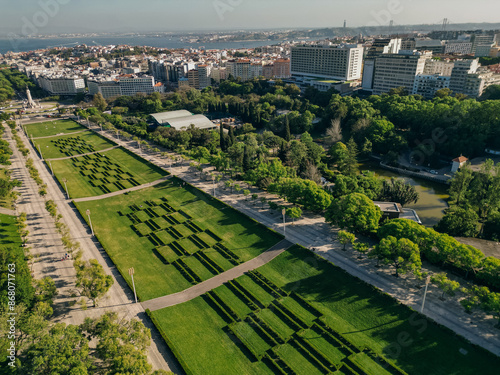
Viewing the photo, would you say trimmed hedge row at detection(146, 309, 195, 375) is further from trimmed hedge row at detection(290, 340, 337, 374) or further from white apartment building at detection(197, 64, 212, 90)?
white apartment building at detection(197, 64, 212, 90)

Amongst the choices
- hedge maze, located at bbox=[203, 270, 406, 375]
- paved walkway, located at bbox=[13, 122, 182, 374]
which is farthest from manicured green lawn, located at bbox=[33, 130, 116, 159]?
hedge maze, located at bbox=[203, 270, 406, 375]

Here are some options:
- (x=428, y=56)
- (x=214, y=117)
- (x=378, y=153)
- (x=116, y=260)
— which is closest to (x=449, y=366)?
(x=116, y=260)

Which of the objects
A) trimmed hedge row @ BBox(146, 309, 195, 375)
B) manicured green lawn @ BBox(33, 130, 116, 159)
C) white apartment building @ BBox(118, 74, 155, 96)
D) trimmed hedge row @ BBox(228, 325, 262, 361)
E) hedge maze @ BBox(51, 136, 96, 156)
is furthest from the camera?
white apartment building @ BBox(118, 74, 155, 96)

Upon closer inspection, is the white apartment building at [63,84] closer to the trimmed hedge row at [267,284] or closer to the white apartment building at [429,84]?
the white apartment building at [429,84]

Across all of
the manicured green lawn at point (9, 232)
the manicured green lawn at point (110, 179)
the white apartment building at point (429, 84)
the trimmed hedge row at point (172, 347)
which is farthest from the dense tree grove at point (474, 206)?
the white apartment building at point (429, 84)

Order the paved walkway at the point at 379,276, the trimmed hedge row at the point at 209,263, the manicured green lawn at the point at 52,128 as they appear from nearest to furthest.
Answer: the paved walkway at the point at 379,276, the trimmed hedge row at the point at 209,263, the manicured green lawn at the point at 52,128

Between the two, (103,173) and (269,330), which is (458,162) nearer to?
(269,330)

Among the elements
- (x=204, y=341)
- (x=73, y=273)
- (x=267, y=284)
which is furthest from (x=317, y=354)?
(x=73, y=273)
